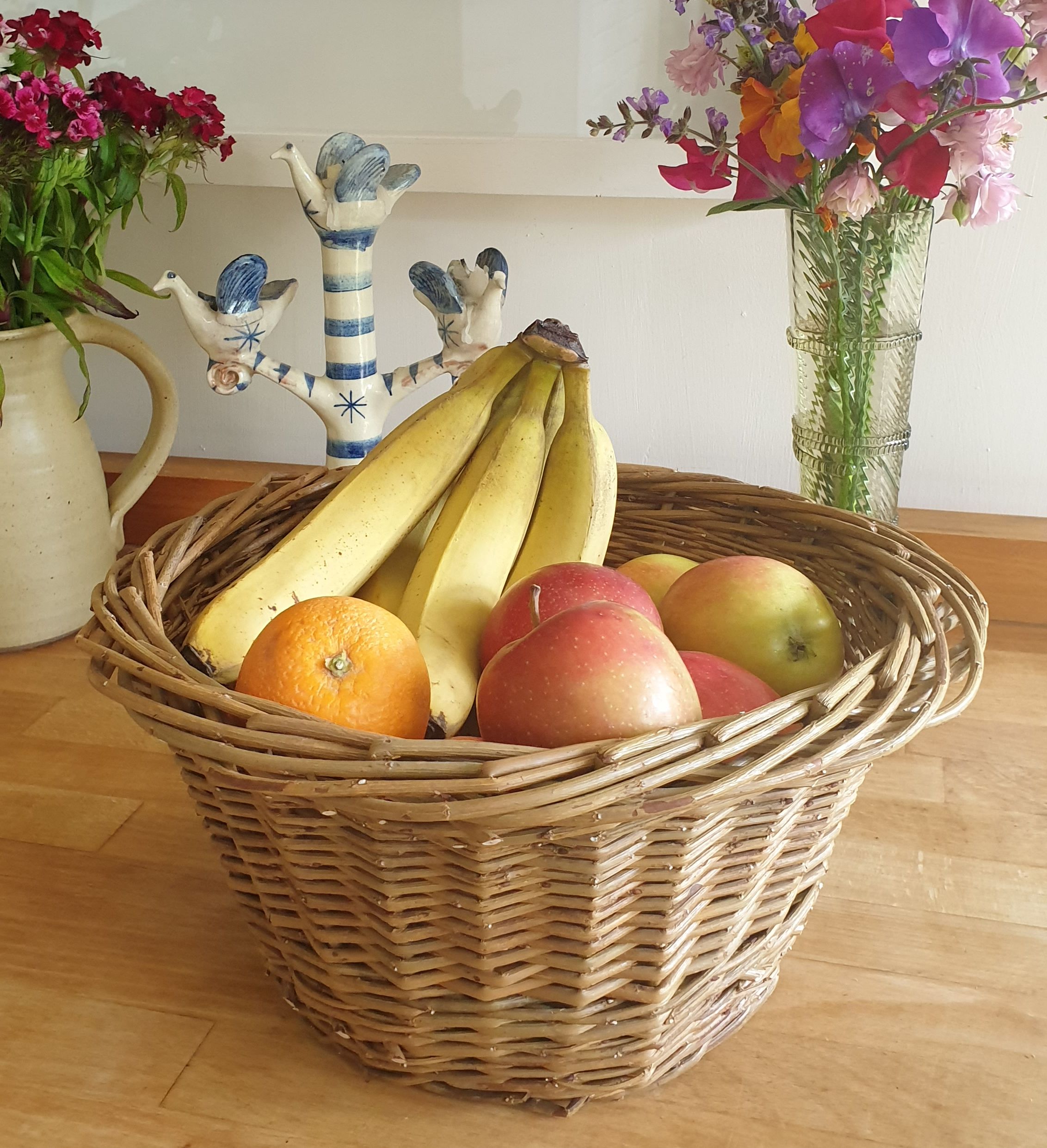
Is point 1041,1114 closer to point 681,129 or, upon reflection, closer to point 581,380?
point 581,380

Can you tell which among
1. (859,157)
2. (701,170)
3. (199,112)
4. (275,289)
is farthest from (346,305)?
(859,157)

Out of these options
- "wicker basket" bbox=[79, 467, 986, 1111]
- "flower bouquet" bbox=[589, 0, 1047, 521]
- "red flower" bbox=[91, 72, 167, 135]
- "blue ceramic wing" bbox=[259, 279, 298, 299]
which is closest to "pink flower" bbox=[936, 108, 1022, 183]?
"flower bouquet" bbox=[589, 0, 1047, 521]

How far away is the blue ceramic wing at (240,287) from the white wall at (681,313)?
0.91 feet

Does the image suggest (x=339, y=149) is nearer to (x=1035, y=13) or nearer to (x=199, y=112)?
(x=199, y=112)

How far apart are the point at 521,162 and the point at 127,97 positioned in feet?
1.06

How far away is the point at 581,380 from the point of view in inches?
27.4

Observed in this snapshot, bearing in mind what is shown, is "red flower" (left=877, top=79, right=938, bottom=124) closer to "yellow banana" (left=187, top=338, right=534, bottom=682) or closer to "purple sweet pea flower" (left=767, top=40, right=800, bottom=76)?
"purple sweet pea flower" (left=767, top=40, right=800, bottom=76)

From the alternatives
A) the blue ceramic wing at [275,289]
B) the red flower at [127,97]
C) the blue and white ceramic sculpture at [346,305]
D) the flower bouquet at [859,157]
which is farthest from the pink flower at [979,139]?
the red flower at [127,97]

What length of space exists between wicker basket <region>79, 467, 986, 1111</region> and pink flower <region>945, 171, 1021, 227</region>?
23 centimetres

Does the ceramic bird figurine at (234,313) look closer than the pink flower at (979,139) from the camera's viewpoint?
No

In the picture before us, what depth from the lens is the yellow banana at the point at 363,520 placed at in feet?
1.98

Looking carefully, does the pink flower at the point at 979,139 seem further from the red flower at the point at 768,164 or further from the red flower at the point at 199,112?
the red flower at the point at 199,112

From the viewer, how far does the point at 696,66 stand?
0.73 meters

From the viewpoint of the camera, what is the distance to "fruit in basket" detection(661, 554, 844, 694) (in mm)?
615
